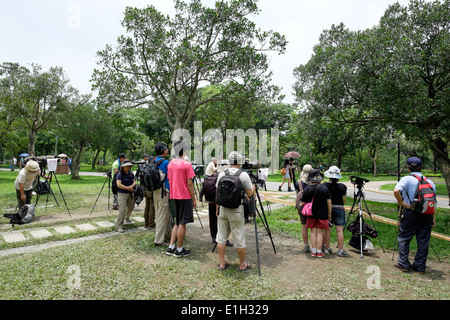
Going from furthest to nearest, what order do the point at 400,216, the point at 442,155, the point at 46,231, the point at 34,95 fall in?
the point at 34,95 < the point at 442,155 < the point at 46,231 < the point at 400,216

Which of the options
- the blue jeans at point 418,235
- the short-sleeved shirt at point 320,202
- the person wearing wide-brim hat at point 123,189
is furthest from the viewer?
the person wearing wide-brim hat at point 123,189

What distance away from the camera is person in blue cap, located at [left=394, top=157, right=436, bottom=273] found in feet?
13.4

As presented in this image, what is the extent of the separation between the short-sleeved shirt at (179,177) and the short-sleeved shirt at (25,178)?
4.97 m

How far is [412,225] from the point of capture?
4.16 metres

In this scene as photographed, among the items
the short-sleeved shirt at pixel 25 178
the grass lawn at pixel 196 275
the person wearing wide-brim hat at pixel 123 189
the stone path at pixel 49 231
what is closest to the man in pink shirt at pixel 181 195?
the grass lawn at pixel 196 275

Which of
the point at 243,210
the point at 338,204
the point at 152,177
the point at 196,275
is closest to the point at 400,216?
A: the point at 338,204

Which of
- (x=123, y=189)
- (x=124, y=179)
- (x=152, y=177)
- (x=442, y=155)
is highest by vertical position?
(x=442, y=155)

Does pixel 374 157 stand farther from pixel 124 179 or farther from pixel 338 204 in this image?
pixel 124 179

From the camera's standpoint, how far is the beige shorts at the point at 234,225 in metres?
3.89

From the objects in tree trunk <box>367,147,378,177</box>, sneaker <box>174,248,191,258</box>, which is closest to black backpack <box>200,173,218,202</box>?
sneaker <box>174,248,191,258</box>

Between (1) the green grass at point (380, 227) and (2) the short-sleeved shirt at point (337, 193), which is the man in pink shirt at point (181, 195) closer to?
→ (2) the short-sleeved shirt at point (337, 193)

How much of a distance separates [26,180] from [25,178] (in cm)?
17
